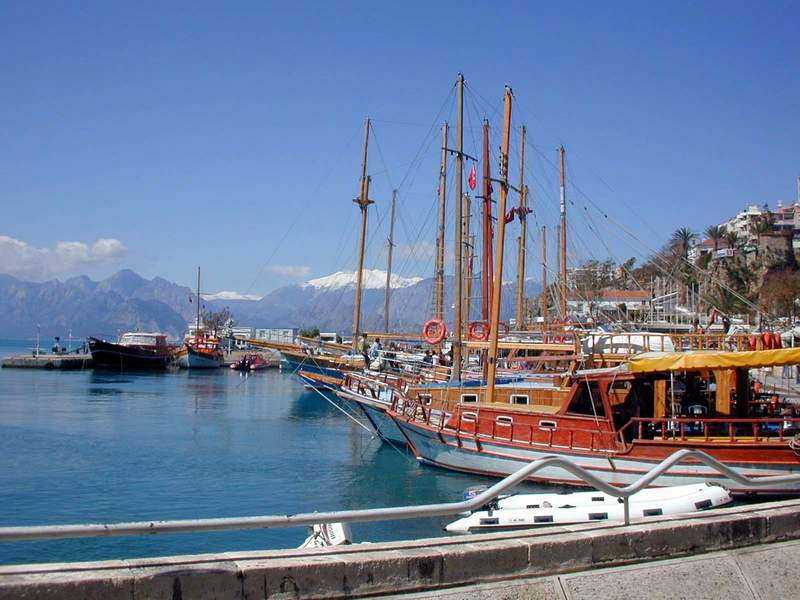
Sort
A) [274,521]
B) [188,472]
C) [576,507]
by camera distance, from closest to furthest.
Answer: [274,521] → [576,507] → [188,472]

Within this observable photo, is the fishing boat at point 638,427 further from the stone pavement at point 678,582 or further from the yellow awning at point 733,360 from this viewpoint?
the stone pavement at point 678,582

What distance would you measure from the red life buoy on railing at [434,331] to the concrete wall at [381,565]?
27612mm

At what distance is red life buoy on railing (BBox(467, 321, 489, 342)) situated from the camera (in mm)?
38469

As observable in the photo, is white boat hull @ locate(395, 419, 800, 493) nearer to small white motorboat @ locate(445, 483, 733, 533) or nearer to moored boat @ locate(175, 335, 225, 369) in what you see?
small white motorboat @ locate(445, 483, 733, 533)

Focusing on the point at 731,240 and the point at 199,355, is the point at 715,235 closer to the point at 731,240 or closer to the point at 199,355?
the point at 731,240

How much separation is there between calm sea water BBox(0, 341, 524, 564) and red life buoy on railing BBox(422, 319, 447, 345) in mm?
4980

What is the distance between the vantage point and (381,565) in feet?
19.2

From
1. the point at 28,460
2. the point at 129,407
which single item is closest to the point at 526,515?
the point at 28,460

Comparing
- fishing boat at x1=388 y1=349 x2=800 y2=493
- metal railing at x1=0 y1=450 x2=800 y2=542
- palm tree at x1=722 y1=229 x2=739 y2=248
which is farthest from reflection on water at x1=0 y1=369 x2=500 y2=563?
palm tree at x1=722 y1=229 x2=739 y2=248

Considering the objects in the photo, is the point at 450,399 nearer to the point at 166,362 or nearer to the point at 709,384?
the point at 709,384

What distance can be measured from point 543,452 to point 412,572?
60.5 ft

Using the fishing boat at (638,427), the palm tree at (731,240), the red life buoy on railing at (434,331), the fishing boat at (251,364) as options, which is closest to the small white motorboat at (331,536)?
the fishing boat at (638,427)

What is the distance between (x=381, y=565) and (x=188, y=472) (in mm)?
24186

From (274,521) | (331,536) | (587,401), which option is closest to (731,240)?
(587,401)
